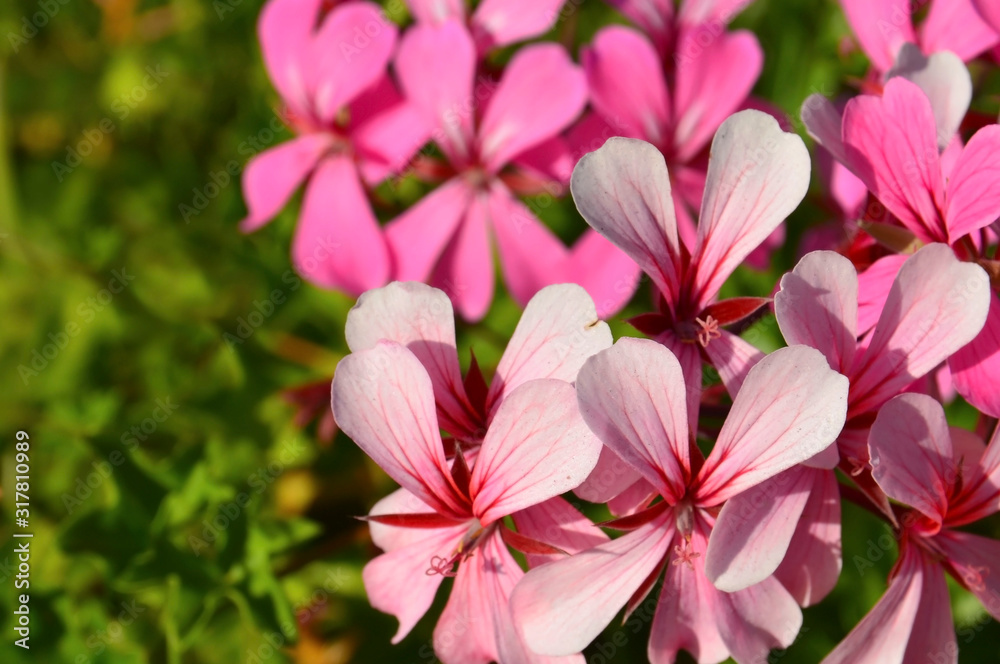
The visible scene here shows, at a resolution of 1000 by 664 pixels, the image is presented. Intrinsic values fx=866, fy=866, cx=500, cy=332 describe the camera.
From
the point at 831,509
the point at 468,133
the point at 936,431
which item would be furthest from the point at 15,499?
the point at 936,431

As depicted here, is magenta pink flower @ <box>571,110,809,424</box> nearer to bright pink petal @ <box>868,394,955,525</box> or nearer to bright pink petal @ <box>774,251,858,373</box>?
bright pink petal @ <box>774,251,858,373</box>

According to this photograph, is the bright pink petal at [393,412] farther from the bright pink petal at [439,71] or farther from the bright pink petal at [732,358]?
the bright pink petal at [439,71]

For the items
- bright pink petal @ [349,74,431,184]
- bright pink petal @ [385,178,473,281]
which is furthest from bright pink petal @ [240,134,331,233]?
bright pink petal @ [385,178,473,281]

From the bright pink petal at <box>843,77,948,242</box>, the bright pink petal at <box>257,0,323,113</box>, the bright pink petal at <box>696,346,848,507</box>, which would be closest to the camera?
the bright pink petal at <box>696,346,848,507</box>

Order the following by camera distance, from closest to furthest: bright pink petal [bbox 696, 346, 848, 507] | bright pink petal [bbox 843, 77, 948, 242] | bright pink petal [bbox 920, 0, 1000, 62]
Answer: bright pink petal [bbox 696, 346, 848, 507] < bright pink petal [bbox 843, 77, 948, 242] < bright pink petal [bbox 920, 0, 1000, 62]

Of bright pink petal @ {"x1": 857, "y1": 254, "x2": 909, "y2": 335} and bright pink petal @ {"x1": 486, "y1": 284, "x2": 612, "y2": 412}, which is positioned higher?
bright pink petal @ {"x1": 486, "y1": 284, "x2": 612, "y2": 412}

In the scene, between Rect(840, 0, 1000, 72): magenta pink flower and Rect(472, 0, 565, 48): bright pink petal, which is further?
Rect(472, 0, 565, 48): bright pink petal

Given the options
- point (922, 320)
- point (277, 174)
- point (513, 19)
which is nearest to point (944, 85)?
point (922, 320)

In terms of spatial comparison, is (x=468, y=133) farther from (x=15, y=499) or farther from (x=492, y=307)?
(x=15, y=499)
